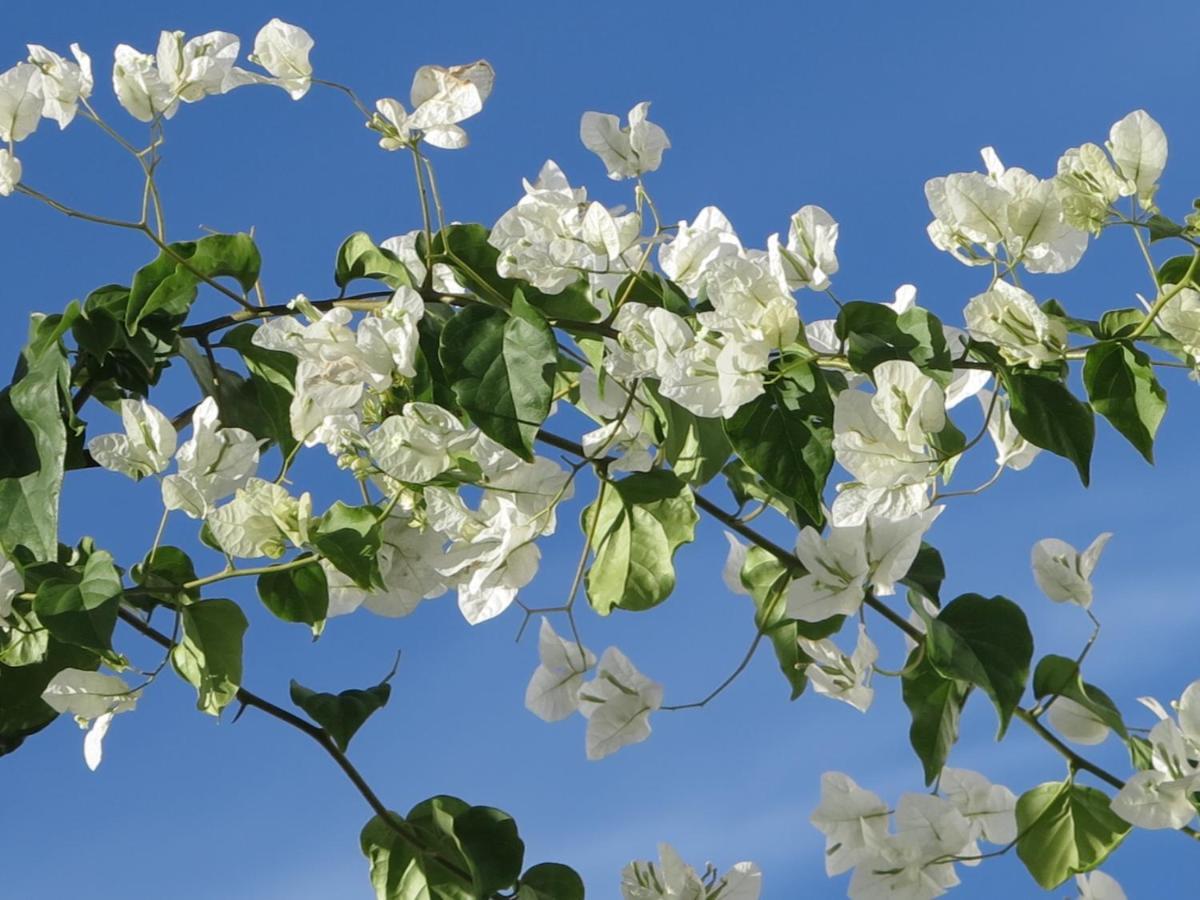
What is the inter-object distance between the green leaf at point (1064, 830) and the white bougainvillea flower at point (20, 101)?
790 millimetres

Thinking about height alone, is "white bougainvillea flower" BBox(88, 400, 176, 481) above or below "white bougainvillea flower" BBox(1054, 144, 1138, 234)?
above

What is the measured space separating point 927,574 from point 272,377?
46 centimetres

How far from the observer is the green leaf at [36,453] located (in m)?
0.84

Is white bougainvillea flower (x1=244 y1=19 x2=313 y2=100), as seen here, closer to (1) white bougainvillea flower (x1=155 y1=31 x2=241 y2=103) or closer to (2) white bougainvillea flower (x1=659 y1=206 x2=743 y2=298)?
(1) white bougainvillea flower (x1=155 y1=31 x2=241 y2=103)

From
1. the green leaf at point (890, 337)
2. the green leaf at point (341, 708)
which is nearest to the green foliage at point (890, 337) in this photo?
the green leaf at point (890, 337)

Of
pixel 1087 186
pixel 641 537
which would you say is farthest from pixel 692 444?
pixel 1087 186

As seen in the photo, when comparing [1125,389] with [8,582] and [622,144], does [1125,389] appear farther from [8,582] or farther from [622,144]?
[8,582]

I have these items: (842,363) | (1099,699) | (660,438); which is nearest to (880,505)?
(842,363)

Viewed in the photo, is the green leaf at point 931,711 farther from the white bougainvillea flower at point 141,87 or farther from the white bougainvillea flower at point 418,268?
the white bougainvillea flower at point 141,87

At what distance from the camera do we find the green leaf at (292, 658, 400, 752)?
0.98 metres

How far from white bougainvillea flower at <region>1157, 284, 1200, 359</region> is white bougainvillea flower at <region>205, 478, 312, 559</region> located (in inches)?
19.5

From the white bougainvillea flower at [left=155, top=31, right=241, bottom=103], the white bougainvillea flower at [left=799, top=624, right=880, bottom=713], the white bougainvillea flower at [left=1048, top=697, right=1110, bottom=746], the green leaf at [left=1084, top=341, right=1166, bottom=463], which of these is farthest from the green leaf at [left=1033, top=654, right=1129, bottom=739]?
the white bougainvillea flower at [left=155, top=31, right=241, bottom=103]

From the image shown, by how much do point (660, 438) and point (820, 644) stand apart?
0.18m

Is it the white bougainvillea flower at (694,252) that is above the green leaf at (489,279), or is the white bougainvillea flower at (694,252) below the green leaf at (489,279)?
below
